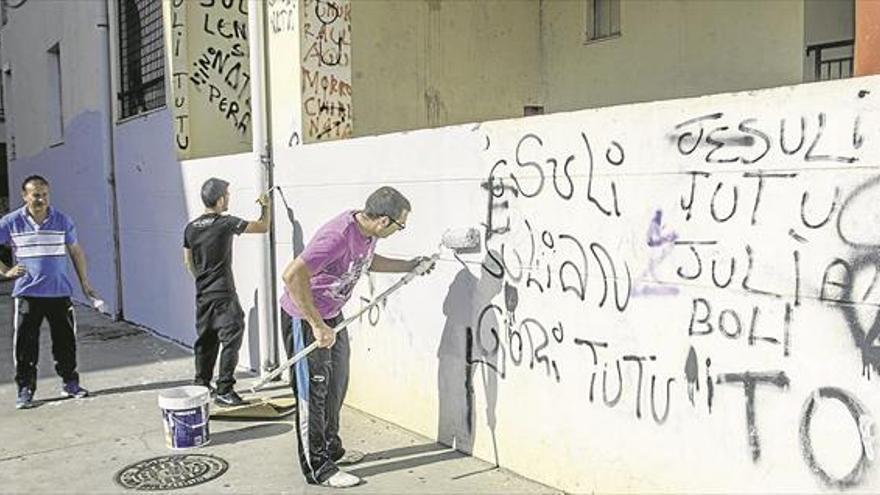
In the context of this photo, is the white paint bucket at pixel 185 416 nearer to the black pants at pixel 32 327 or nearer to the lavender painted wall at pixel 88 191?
the black pants at pixel 32 327

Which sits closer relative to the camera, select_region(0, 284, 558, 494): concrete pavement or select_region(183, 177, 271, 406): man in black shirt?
select_region(0, 284, 558, 494): concrete pavement

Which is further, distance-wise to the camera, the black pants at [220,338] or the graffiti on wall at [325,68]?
the graffiti on wall at [325,68]

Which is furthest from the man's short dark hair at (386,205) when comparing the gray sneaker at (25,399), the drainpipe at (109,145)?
the drainpipe at (109,145)

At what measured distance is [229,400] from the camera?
6.01 metres

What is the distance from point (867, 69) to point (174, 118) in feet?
23.2

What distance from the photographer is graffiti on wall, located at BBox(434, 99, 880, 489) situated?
294 cm

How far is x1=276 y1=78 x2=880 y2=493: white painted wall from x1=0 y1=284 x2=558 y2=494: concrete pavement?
9.9 inches

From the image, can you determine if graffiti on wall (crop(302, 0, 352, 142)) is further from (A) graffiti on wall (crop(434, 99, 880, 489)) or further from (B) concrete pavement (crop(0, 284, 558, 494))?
(A) graffiti on wall (crop(434, 99, 880, 489))

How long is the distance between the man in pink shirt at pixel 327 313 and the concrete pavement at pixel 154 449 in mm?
215

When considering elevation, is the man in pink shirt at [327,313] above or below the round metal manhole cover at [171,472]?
above

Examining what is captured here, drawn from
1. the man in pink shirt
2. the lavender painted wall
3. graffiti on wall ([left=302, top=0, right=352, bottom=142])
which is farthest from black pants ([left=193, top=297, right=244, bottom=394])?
the lavender painted wall

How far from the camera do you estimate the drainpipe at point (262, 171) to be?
22.7 ft

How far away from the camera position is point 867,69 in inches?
124

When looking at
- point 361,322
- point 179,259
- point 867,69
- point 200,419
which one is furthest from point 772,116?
point 179,259
